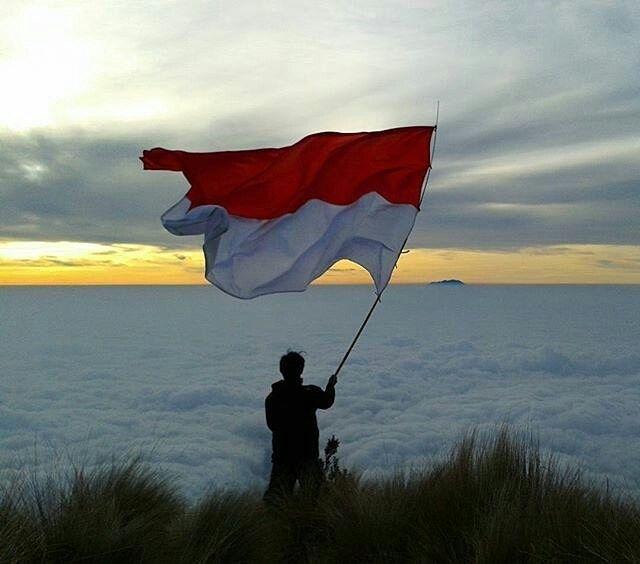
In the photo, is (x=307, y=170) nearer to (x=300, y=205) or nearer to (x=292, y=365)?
(x=300, y=205)

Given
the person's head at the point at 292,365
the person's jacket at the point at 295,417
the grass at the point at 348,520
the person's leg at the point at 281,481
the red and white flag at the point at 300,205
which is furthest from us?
the red and white flag at the point at 300,205

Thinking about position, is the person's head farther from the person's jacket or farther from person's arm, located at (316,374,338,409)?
person's arm, located at (316,374,338,409)

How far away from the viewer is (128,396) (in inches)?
1102

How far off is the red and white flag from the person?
95 cm

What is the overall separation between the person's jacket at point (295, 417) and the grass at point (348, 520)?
41 centimetres

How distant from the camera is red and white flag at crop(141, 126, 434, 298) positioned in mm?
6828

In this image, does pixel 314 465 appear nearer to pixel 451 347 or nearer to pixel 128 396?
pixel 128 396

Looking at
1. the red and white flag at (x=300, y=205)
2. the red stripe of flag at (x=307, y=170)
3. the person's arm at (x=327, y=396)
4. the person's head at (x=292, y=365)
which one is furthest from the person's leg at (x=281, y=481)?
the red stripe of flag at (x=307, y=170)

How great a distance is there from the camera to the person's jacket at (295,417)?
6.38 m

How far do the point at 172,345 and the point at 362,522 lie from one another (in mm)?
47762

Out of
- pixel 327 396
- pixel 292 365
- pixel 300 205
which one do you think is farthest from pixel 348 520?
pixel 300 205

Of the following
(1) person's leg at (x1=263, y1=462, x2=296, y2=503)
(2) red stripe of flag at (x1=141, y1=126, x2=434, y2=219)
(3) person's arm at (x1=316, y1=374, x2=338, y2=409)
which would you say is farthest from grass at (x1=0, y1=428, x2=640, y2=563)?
(2) red stripe of flag at (x1=141, y1=126, x2=434, y2=219)

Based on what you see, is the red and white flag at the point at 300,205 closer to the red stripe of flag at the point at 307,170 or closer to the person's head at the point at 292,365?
the red stripe of flag at the point at 307,170

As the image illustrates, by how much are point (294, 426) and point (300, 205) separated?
2.34 m
